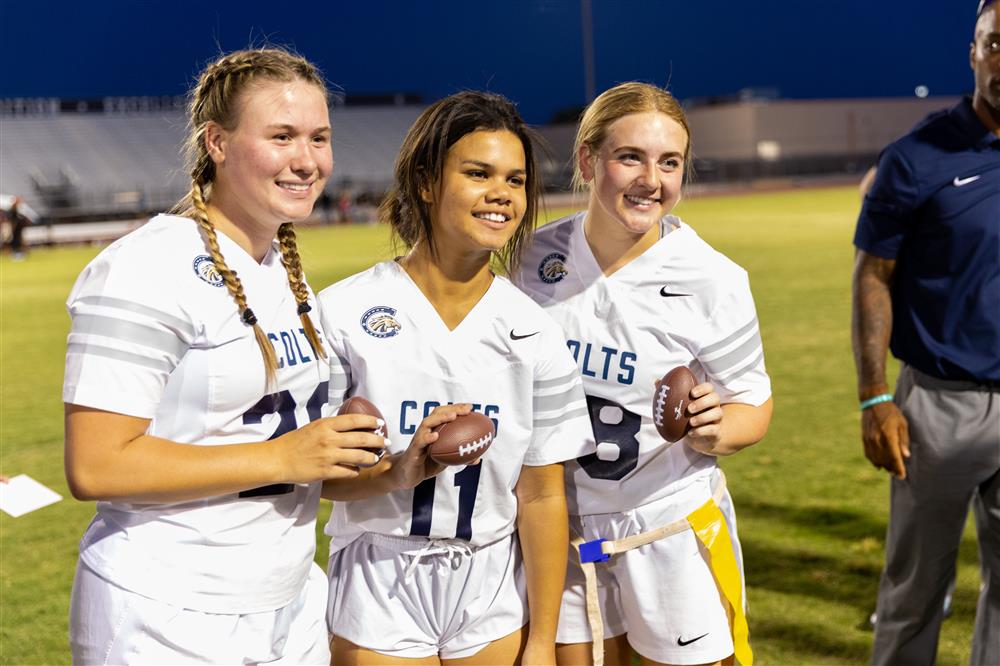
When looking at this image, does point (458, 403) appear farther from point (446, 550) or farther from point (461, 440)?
point (446, 550)

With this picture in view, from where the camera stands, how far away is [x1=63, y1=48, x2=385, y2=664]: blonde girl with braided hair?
5.89 ft

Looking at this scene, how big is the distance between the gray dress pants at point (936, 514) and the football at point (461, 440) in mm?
1938

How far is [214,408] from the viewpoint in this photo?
1.92m

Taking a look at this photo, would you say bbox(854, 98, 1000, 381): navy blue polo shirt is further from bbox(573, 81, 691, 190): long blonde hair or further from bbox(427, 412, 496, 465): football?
bbox(427, 412, 496, 465): football

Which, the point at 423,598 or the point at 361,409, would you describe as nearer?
the point at 361,409

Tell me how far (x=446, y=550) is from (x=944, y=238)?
2035 mm

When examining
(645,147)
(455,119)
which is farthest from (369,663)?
(645,147)

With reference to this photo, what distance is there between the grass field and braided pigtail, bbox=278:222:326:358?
45cm

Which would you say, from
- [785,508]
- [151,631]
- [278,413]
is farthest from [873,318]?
[785,508]

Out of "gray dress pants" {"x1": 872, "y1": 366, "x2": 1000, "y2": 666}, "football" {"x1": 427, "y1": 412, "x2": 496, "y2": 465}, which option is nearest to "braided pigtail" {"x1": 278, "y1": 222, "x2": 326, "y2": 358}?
"football" {"x1": 427, "y1": 412, "x2": 496, "y2": 465}

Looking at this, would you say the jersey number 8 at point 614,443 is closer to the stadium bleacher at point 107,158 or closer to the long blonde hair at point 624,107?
the long blonde hair at point 624,107

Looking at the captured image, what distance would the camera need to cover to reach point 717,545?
2.56 metres

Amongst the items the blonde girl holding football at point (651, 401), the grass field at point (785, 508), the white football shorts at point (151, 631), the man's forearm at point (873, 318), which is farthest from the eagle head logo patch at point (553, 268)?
the man's forearm at point (873, 318)

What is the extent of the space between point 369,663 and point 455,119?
4.22 feet
